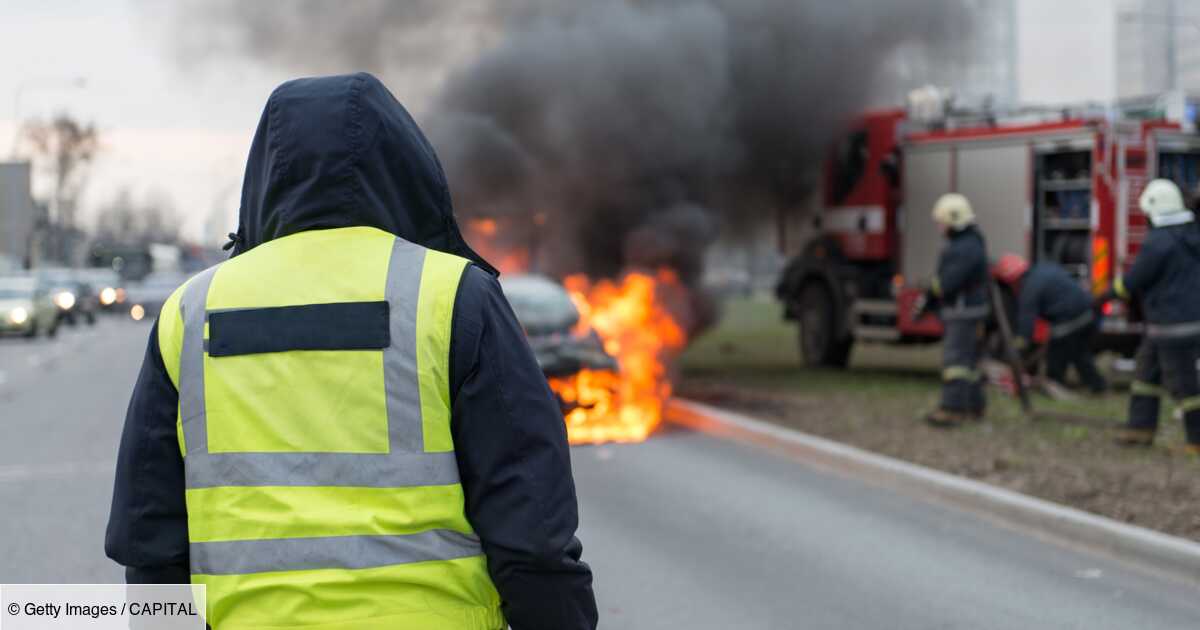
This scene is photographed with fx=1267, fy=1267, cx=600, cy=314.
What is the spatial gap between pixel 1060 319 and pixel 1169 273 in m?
3.20

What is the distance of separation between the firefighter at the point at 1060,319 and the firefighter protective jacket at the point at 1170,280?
300cm

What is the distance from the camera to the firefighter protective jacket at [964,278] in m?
10.0

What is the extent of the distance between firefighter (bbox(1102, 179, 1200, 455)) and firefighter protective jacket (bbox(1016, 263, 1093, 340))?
293 centimetres

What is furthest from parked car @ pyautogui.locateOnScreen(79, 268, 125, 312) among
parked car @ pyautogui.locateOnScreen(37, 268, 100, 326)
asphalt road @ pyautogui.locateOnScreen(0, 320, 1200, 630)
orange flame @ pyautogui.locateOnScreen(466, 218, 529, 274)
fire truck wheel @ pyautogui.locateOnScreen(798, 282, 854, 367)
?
asphalt road @ pyautogui.locateOnScreen(0, 320, 1200, 630)

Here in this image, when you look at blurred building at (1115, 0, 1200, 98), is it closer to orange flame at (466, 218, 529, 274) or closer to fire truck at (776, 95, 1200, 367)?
fire truck at (776, 95, 1200, 367)

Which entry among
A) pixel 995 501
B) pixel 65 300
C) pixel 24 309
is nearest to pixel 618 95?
pixel 995 501

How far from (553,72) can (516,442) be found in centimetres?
1325

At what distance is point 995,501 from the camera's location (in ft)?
22.9

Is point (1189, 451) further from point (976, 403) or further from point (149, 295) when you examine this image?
point (149, 295)

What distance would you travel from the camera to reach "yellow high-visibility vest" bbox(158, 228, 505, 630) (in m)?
1.78

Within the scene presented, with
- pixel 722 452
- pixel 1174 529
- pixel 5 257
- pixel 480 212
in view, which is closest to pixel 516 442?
pixel 1174 529

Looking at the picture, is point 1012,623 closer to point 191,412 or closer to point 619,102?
point 191,412

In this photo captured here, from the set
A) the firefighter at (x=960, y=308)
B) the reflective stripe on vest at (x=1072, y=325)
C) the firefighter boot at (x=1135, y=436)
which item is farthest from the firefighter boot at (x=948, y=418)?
the reflective stripe on vest at (x=1072, y=325)

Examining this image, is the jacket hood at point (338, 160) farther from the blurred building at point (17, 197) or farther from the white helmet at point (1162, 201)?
the blurred building at point (17, 197)
